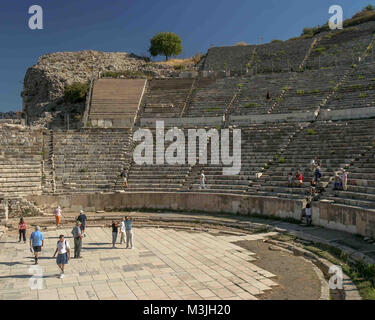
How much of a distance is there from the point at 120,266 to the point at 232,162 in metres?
11.9

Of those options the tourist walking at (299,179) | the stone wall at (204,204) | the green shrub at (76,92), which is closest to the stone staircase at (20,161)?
the stone wall at (204,204)

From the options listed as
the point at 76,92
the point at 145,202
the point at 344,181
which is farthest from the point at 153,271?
the point at 76,92

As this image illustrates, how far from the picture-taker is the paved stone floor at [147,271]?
954cm

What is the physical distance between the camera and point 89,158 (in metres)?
24.6

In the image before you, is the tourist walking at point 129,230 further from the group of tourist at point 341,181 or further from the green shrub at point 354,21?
the green shrub at point 354,21

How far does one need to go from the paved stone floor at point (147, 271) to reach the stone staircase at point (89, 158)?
7191 millimetres

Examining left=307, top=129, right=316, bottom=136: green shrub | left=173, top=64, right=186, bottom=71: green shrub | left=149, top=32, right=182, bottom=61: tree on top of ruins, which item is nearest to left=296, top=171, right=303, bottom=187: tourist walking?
left=307, top=129, right=316, bottom=136: green shrub

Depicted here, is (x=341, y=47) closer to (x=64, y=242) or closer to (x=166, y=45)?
(x=166, y=45)

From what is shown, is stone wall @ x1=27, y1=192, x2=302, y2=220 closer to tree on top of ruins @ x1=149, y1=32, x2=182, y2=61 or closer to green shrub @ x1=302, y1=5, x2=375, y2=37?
green shrub @ x1=302, y1=5, x2=375, y2=37

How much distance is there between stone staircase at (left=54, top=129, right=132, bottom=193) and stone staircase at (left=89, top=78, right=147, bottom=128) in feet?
12.5

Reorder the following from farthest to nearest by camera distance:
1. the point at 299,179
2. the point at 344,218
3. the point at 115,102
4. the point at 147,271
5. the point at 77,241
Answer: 1. the point at 115,102
2. the point at 299,179
3. the point at 344,218
4. the point at 77,241
5. the point at 147,271

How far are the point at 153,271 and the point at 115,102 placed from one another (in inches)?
959

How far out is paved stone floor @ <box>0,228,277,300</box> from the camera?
9.54 metres

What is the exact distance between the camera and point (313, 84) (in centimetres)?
3108
